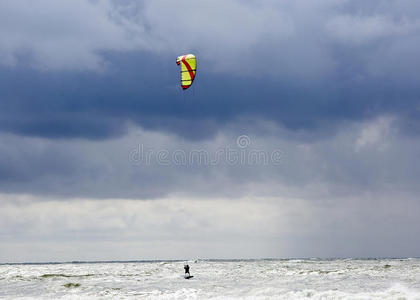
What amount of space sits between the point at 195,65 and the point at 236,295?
86.8ft

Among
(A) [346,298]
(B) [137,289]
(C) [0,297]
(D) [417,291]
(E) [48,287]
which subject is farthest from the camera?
(E) [48,287]

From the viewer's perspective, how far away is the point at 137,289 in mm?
32938

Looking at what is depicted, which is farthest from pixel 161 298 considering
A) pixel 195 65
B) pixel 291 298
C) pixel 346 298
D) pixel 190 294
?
pixel 195 65

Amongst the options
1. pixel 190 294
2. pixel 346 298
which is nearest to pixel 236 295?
pixel 190 294

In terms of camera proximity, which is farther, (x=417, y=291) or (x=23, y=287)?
(x=23, y=287)

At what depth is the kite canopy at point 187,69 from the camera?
47081 mm

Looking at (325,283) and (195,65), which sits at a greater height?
(195,65)

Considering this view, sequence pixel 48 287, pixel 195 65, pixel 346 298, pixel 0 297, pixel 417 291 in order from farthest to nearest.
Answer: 1. pixel 195 65
2. pixel 48 287
3. pixel 0 297
4. pixel 417 291
5. pixel 346 298

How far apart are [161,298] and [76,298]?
5385mm

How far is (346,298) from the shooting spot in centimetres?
2514

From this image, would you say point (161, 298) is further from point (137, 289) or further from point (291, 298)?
point (291, 298)

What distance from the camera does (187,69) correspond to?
4816 centimetres

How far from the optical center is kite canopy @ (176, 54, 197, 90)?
1854 inches

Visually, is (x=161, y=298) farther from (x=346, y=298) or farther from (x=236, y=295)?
(x=346, y=298)
